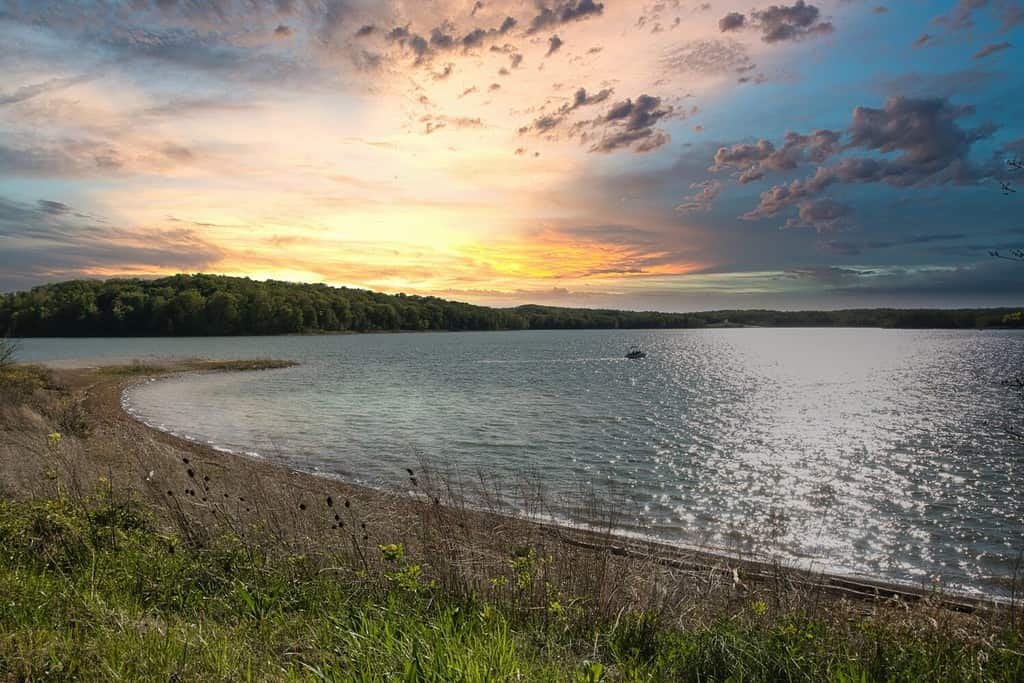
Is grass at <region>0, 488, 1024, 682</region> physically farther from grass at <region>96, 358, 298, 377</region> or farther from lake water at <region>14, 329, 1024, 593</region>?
grass at <region>96, 358, 298, 377</region>

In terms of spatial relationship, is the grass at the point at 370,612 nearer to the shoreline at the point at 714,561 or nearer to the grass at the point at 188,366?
the shoreline at the point at 714,561

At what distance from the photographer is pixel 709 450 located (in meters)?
27.9

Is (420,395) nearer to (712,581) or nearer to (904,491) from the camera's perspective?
(904,491)

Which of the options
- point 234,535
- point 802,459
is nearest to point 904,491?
point 802,459

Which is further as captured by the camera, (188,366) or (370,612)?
(188,366)

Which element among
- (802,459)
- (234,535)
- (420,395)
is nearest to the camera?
(234,535)

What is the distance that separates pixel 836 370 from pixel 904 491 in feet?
253

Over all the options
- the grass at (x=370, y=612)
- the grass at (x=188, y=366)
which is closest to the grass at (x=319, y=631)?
the grass at (x=370, y=612)

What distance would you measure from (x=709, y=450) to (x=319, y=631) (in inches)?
1003

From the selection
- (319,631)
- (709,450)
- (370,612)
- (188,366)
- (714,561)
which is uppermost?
(319,631)

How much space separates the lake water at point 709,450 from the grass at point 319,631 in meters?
5.53

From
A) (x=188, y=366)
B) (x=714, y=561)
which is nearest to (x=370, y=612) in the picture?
(x=714, y=561)

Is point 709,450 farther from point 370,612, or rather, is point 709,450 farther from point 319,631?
point 319,631

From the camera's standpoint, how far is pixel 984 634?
21.8 feet
